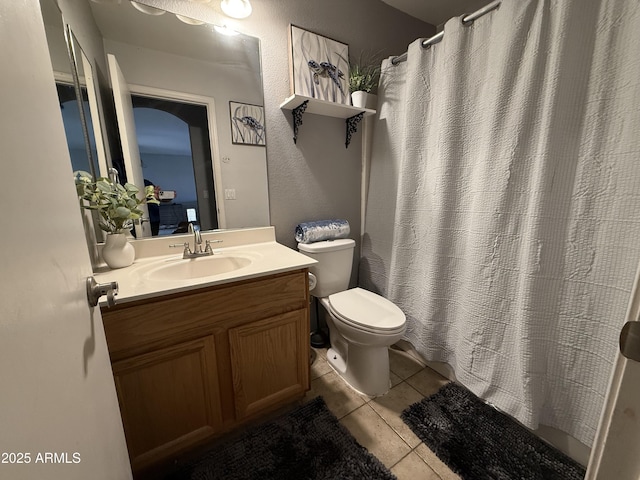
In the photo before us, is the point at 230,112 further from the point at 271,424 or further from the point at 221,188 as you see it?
the point at 271,424

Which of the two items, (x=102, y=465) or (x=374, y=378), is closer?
(x=102, y=465)

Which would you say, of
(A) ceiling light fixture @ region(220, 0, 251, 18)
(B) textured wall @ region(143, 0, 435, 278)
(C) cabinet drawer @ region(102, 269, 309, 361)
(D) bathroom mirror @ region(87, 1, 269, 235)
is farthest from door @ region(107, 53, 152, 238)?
(C) cabinet drawer @ region(102, 269, 309, 361)

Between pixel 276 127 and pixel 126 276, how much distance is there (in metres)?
1.05

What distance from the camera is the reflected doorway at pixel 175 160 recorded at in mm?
1204

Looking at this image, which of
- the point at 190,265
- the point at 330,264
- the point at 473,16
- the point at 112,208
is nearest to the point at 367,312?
the point at 330,264

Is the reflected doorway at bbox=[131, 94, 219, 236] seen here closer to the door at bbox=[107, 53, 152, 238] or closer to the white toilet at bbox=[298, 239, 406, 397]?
the door at bbox=[107, 53, 152, 238]

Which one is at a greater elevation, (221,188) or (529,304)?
(221,188)

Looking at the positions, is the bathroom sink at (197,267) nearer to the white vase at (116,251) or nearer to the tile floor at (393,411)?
the white vase at (116,251)

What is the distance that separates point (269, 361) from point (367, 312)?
1.86 ft

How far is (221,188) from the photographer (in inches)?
54.8

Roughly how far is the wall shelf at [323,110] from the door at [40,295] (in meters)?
1.06

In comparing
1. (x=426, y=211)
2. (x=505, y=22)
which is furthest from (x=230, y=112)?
(x=505, y=22)

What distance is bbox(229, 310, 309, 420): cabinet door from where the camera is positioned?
1.09 m

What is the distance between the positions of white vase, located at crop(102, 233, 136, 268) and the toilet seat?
1020mm
